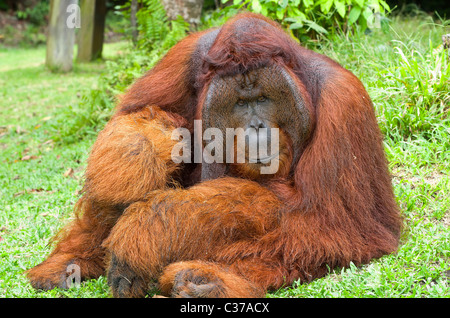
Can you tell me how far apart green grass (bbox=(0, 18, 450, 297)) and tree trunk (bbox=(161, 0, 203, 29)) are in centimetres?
170

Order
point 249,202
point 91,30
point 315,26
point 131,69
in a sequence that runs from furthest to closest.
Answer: point 91,30 → point 131,69 → point 315,26 → point 249,202

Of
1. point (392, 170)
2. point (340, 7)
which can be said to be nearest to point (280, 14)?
point (340, 7)

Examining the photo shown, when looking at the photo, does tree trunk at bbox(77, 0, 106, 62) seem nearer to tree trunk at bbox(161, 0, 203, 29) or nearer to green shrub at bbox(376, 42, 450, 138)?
tree trunk at bbox(161, 0, 203, 29)

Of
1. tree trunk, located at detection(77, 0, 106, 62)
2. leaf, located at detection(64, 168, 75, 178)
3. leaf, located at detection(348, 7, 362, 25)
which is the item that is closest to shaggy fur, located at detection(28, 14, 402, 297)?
leaf, located at detection(64, 168, 75, 178)

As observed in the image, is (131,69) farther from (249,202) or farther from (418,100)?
(249,202)

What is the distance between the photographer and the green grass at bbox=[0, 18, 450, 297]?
280 centimetres

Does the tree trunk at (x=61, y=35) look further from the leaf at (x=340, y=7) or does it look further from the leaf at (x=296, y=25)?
the leaf at (x=340, y=7)

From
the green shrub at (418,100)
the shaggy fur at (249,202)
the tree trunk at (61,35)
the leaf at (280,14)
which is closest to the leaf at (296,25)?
the leaf at (280,14)

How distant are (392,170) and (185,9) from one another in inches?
147

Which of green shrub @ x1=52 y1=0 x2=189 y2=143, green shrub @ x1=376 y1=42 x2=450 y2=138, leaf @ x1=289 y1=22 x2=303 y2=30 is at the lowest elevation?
green shrub @ x1=52 y1=0 x2=189 y2=143

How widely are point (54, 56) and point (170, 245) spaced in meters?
8.70

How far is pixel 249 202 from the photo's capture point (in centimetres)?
289
